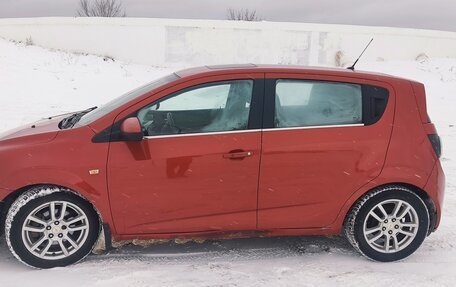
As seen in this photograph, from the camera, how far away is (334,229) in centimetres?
382

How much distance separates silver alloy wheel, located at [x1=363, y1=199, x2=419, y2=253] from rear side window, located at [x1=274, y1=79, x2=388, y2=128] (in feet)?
2.45

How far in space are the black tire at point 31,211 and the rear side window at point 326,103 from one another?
1.72m

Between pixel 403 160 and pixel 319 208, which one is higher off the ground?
pixel 403 160

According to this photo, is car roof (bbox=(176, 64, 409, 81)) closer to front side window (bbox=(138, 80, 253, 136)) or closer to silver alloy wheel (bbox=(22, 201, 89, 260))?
front side window (bbox=(138, 80, 253, 136))

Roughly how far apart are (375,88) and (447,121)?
8574mm

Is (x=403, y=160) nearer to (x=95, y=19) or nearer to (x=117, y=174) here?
(x=117, y=174)

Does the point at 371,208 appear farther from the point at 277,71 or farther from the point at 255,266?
the point at 277,71

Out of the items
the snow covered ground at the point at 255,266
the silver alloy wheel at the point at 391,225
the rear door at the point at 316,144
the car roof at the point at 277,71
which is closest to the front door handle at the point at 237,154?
the rear door at the point at 316,144

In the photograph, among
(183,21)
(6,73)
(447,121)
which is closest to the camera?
(447,121)

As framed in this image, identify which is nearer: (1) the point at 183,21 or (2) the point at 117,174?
(2) the point at 117,174

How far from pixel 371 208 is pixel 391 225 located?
240 millimetres

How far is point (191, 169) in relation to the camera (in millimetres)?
3518

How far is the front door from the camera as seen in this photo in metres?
3.50

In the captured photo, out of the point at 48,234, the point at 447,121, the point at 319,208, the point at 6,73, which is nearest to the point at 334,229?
the point at 319,208
